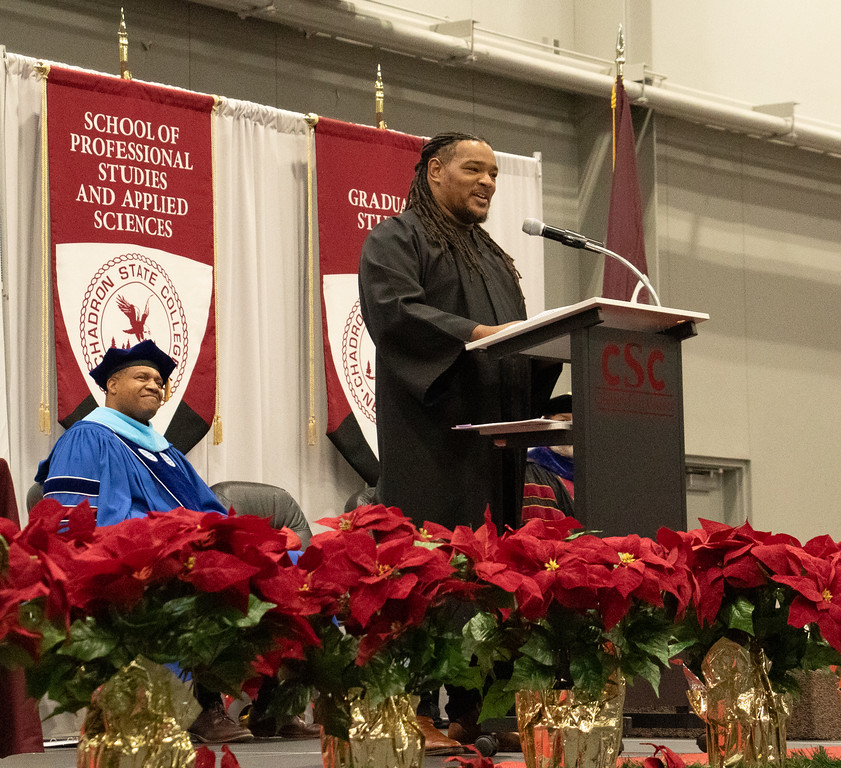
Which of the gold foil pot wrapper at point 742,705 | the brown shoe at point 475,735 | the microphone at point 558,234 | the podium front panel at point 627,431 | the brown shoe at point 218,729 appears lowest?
the brown shoe at point 218,729

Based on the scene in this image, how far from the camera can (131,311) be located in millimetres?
5766

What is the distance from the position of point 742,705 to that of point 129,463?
118 inches

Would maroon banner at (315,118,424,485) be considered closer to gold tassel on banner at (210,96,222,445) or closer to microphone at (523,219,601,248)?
gold tassel on banner at (210,96,222,445)

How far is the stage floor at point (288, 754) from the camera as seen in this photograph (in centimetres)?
291

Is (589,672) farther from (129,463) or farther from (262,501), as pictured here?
(262,501)

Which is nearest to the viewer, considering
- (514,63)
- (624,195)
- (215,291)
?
(215,291)

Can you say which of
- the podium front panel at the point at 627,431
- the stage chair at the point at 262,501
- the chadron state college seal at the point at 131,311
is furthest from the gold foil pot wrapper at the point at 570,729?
the chadron state college seal at the point at 131,311

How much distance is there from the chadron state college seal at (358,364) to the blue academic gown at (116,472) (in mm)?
1916

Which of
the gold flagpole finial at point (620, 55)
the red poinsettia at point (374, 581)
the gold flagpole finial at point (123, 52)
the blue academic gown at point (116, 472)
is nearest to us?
the red poinsettia at point (374, 581)

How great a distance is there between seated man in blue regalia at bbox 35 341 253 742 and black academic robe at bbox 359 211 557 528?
1.32 m

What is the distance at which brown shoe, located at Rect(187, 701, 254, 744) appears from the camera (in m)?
4.10

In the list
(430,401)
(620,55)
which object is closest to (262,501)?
(430,401)

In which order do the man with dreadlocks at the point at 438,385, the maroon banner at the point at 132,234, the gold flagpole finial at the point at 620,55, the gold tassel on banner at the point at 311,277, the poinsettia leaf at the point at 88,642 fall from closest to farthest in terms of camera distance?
the poinsettia leaf at the point at 88,642
the man with dreadlocks at the point at 438,385
the maroon banner at the point at 132,234
the gold tassel on banner at the point at 311,277
the gold flagpole finial at the point at 620,55

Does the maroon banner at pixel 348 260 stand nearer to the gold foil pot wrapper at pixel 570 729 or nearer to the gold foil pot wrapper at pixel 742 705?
the gold foil pot wrapper at pixel 742 705
